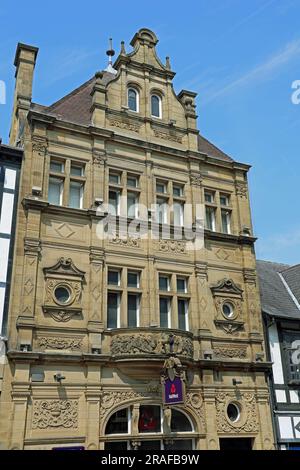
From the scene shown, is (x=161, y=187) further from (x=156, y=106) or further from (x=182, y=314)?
(x=182, y=314)

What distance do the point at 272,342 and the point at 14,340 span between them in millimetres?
10737

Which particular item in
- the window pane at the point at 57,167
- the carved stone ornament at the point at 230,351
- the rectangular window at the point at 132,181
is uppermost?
the rectangular window at the point at 132,181

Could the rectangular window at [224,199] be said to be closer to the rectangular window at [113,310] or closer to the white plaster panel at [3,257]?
the rectangular window at [113,310]

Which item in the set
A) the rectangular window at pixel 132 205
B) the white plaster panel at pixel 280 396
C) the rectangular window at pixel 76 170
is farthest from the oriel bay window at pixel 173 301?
the rectangular window at pixel 76 170

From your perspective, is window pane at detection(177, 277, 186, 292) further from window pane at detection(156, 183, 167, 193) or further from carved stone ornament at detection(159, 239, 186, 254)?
window pane at detection(156, 183, 167, 193)

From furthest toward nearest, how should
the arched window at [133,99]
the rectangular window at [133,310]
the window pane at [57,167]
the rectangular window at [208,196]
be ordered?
the rectangular window at [208,196] → the arched window at [133,99] → the window pane at [57,167] → the rectangular window at [133,310]

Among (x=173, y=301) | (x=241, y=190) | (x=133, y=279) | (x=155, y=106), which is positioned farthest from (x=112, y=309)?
(x=155, y=106)

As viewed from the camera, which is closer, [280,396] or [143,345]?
[143,345]

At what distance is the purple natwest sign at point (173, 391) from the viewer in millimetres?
15373

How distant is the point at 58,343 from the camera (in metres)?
15.6

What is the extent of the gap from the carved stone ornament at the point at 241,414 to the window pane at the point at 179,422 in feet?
3.81

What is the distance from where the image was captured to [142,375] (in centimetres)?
1628

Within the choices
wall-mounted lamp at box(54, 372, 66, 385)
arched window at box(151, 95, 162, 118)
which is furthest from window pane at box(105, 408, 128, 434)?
arched window at box(151, 95, 162, 118)

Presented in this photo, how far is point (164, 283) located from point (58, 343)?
4.96 metres
